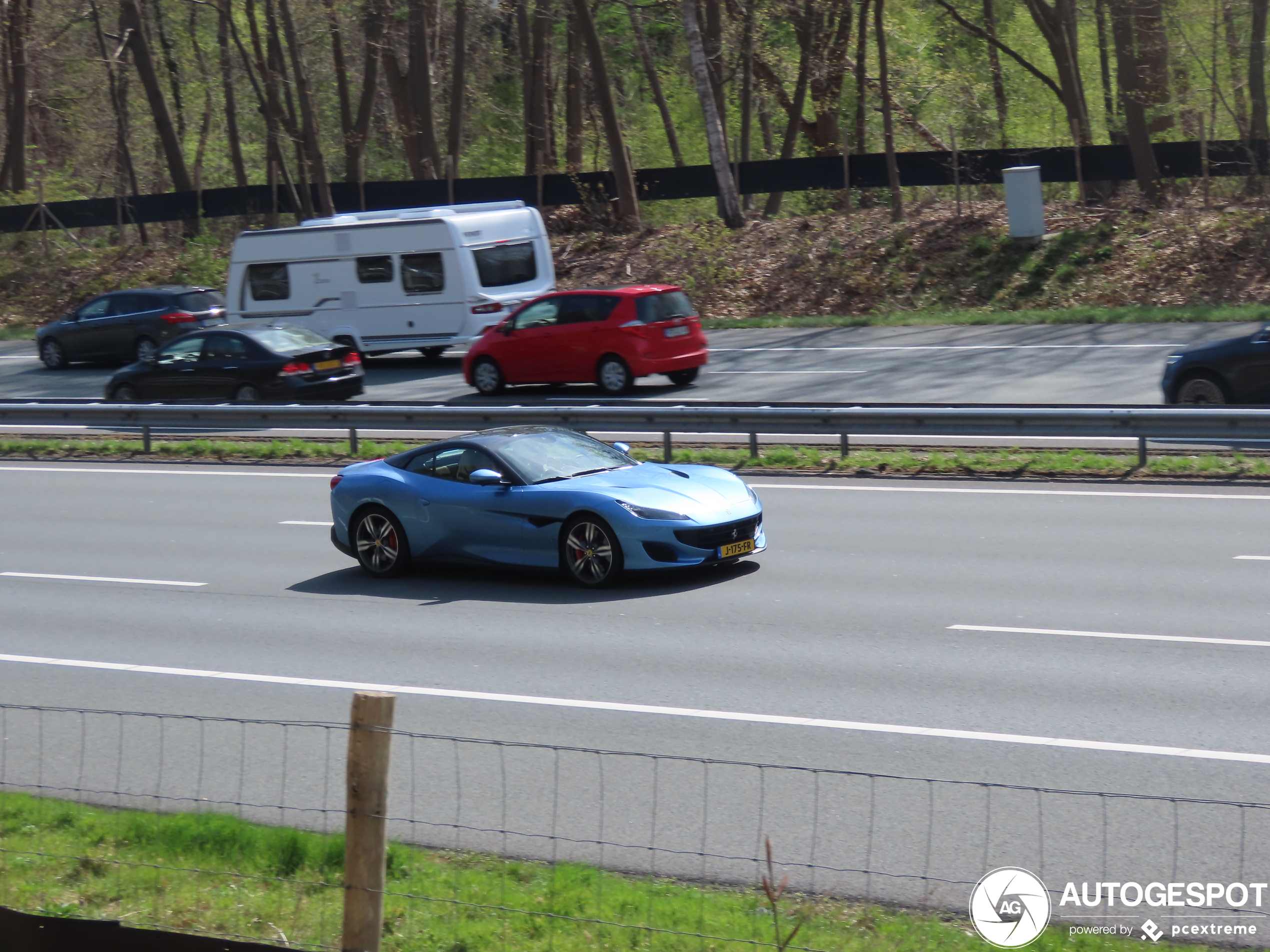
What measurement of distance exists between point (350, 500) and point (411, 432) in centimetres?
960

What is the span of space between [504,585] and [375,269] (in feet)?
56.3

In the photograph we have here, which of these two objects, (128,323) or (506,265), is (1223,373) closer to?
(506,265)

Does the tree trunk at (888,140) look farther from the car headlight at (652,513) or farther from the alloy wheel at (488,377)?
the car headlight at (652,513)

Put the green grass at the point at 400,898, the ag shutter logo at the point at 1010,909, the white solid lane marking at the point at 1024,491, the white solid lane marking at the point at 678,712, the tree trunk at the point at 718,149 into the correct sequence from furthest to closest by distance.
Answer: the tree trunk at the point at 718,149 < the white solid lane marking at the point at 1024,491 < the white solid lane marking at the point at 678,712 < the green grass at the point at 400,898 < the ag shutter logo at the point at 1010,909

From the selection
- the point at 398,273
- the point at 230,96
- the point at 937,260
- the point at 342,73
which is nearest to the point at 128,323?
the point at 398,273

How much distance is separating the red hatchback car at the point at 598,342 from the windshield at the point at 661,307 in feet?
0.04

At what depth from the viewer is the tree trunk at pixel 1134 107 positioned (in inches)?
1249

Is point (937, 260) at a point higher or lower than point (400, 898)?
higher

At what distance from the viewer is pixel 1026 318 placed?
28078 millimetres

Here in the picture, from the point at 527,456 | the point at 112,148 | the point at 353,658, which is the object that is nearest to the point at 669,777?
the point at 353,658

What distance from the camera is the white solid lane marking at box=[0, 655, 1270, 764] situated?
7395 mm

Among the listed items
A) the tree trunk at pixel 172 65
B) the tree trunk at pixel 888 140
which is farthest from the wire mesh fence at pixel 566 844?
the tree trunk at pixel 172 65

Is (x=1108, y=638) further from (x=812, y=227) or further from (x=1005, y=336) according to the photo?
(x=812, y=227)

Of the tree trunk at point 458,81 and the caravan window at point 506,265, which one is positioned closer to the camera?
the caravan window at point 506,265
